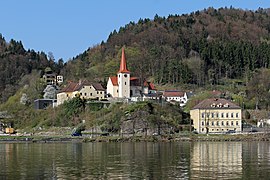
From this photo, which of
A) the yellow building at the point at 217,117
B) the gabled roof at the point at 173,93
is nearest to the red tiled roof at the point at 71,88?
the gabled roof at the point at 173,93

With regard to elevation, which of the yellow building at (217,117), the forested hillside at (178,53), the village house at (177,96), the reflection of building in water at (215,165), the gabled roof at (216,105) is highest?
the forested hillside at (178,53)

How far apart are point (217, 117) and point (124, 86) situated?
682 inches

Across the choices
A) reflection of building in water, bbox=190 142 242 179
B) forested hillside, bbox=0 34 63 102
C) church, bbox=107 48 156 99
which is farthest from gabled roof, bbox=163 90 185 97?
reflection of building in water, bbox=190 142 242 179

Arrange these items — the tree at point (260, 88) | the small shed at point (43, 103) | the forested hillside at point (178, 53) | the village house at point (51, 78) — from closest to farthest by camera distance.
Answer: the tree at point (260, 88) → the small shed at point (43, 103) → the forested hillside at point (178, 53) → the village house at point (51, 78)

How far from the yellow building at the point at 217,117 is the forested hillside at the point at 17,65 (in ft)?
161

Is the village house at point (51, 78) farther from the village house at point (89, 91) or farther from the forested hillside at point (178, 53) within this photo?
the village house at point (89, 91)

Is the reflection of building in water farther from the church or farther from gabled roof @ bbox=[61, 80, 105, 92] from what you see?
gabled roof @ bbox=[61, 80, 105, 92]

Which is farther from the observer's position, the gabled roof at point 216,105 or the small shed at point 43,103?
the small shed at point 43,103

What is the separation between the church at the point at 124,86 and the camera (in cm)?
8925

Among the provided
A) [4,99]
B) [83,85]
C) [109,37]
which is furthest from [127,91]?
[109,37]

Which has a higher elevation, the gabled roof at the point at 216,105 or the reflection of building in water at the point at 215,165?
the gabled roof at the point at 216,105

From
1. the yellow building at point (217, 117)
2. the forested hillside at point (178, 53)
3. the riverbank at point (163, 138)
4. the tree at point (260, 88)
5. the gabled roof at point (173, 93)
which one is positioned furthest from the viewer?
the forested hillside at point (178, 53)

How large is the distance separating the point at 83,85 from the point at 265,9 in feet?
366

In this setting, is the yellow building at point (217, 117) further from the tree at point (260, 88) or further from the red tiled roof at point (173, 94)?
the red tiled roof at point (173, 94)
